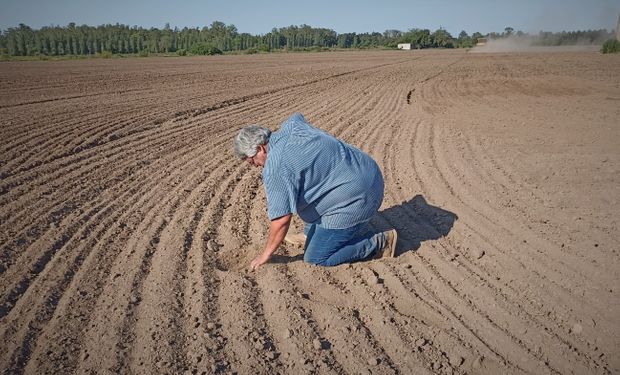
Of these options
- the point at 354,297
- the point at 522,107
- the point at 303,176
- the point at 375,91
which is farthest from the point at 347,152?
the point at 375,91

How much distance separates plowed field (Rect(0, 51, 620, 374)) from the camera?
2422 millimetres

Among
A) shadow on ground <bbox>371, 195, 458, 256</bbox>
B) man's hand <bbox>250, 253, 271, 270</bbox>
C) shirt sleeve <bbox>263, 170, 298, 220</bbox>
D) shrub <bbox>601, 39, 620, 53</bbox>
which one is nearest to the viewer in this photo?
shirt sleeve <bbox>263, 170, 298, 220</bbox>

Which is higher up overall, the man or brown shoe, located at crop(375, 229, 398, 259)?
the man

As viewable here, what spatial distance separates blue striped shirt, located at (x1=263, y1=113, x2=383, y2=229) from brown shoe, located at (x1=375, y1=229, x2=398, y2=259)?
32 centimetres

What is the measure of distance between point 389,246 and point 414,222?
834 mm

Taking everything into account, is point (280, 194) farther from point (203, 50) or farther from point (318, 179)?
point (203, 50)

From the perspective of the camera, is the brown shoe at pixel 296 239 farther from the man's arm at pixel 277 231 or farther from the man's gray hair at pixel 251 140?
the man's gray hair at pixel 251 140

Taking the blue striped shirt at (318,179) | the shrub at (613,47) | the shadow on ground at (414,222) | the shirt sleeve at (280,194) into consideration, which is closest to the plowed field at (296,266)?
the shadow on ground at (414,222)

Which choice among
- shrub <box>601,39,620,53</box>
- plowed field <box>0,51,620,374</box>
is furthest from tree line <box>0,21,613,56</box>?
plowed field <box>0,51,620,374</box>

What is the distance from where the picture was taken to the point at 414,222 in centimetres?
410

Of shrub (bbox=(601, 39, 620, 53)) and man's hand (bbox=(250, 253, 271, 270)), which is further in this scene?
shrub (bbox=(601, 39, 620, 53))

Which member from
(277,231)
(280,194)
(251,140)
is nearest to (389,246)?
(277,231)

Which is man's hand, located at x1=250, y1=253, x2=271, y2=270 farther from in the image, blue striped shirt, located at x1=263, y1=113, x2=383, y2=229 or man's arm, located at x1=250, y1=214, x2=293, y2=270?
blue striped shirt, located at x1=263, y1=113, x2=383, y2=229

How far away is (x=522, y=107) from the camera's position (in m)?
10.3
